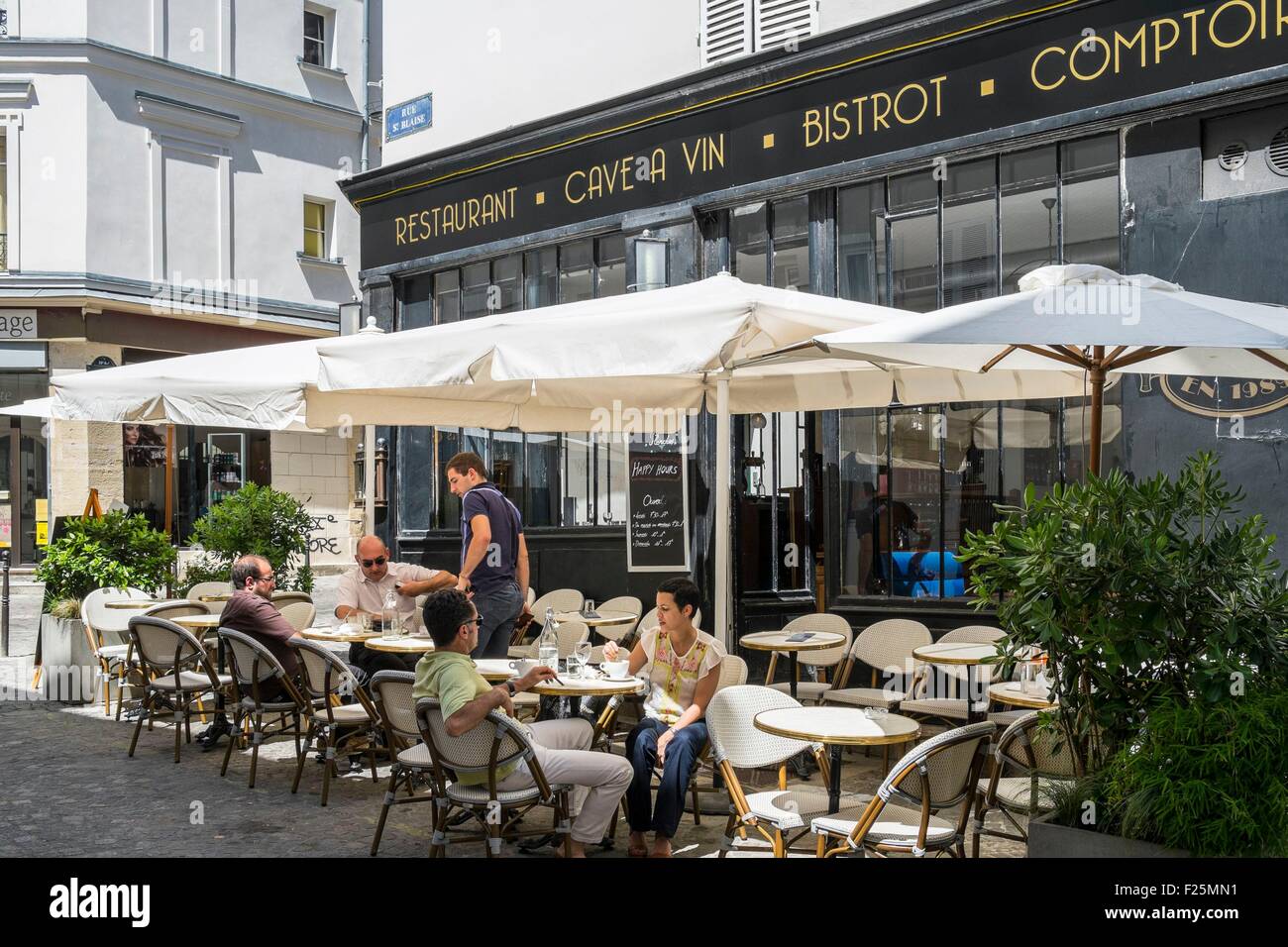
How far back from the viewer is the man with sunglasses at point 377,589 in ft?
25.8

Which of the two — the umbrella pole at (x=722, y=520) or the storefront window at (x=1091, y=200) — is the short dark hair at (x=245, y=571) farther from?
the storefront window at (x=1091, y=200)

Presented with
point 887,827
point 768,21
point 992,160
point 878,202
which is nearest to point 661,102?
point 768,21

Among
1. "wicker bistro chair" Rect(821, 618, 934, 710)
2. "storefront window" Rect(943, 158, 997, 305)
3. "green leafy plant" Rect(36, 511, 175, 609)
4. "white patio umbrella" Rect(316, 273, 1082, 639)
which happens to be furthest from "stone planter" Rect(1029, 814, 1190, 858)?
"green leafy plant" Rect(36, 511, 175, 609)

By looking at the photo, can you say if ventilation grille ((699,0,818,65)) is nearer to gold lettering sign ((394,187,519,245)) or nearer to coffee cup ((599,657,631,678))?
gold lettering sign ((394,187,519,245))

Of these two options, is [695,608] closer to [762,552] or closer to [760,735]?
[760,735]

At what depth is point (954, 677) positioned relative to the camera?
793cm

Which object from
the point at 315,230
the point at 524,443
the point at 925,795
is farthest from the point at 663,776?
the point at 315,230

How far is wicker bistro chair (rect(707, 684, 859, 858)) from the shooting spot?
493 centimetres

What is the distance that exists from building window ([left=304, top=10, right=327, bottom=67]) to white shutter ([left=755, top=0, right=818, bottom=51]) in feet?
55.6

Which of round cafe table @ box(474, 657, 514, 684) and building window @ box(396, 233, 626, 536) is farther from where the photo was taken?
building window @ box(396, 233, 626, 536)

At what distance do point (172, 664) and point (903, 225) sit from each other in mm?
6212

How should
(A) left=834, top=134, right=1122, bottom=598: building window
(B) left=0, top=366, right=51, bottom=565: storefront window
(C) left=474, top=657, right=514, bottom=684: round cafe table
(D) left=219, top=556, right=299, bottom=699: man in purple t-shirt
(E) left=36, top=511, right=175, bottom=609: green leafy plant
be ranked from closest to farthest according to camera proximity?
(C) left=474, top=657, right=514, bottom=684: round cafe table < (D) left=219, top=556, right=299, bottom=699: man in purple t-shirt < (A) left=834, top=134, right=1122, bottom=598: building window < (E) left=36, top=511, right=175, bottom=609: green leafy plant < (B) left=0, top=366, right=51, bottom=565: storefront window

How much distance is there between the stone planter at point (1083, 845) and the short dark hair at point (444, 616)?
2.48 metres
